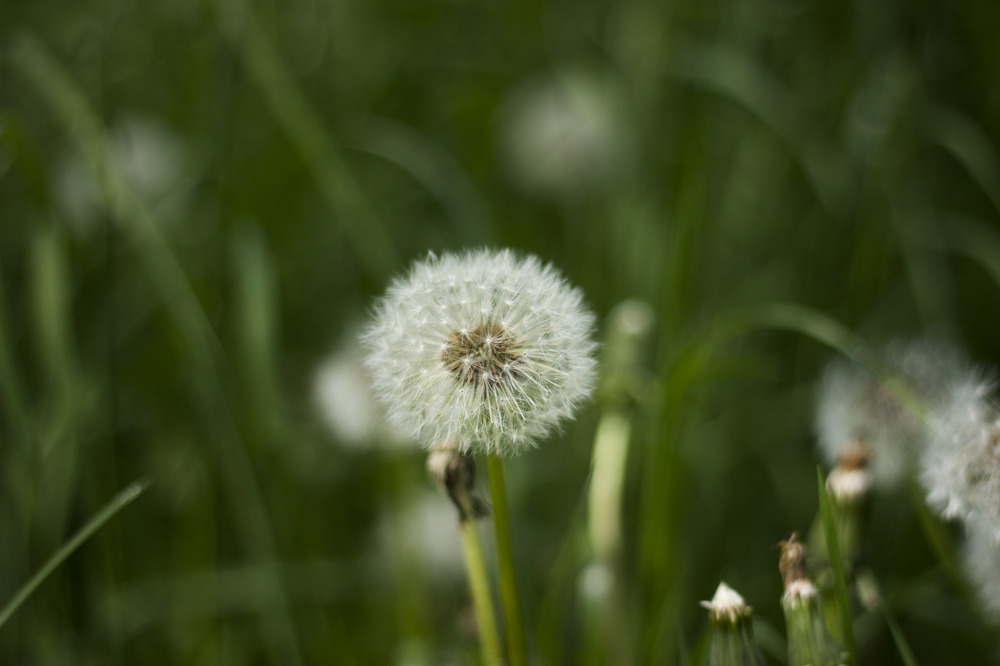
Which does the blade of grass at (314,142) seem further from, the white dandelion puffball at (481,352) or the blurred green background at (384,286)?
the white dandelion puffball at (481,352)

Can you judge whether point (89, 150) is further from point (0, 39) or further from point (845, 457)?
point (0, 39)

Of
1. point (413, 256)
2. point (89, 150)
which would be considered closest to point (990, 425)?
point (89, 150)

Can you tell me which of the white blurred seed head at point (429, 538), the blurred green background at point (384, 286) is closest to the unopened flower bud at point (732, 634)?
the blurred green background at point (384, 286)

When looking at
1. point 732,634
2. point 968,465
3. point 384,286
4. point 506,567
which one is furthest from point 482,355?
point 384,286

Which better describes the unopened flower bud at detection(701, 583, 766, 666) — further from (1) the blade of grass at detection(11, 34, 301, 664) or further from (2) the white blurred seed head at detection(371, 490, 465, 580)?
(2) the white blurred seed head at detection(371, 490, 465, 580)

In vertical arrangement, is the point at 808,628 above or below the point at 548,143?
below

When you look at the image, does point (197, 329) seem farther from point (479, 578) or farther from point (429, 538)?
point (429, 538)
